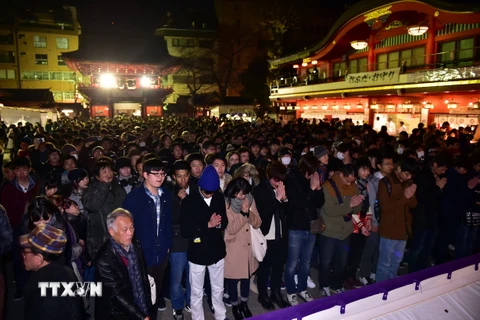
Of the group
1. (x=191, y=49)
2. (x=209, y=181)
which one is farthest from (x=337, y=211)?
(x=191, y=49)

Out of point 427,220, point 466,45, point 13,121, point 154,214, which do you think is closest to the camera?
point 154,214

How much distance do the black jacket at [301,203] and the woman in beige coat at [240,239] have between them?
24.3 inches

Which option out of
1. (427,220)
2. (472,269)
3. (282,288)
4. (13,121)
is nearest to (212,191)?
(282,288)

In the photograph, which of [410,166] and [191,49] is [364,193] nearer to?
[410,166]

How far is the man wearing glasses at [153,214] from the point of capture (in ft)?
11.4

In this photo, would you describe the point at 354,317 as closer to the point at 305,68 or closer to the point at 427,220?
the point at 427,220

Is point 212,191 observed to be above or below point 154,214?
above

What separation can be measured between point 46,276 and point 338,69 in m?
26.0

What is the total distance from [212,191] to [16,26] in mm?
54092

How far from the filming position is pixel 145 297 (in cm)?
278

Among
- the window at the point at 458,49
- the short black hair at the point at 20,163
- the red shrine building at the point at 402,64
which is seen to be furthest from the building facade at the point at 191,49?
the short black hair at the point at 20,163

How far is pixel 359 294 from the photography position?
2.48 metres

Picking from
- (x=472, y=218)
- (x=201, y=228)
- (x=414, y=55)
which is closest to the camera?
(x=201, y=228)

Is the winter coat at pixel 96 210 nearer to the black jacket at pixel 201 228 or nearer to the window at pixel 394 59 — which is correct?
the black jacket at pixel 201 228
